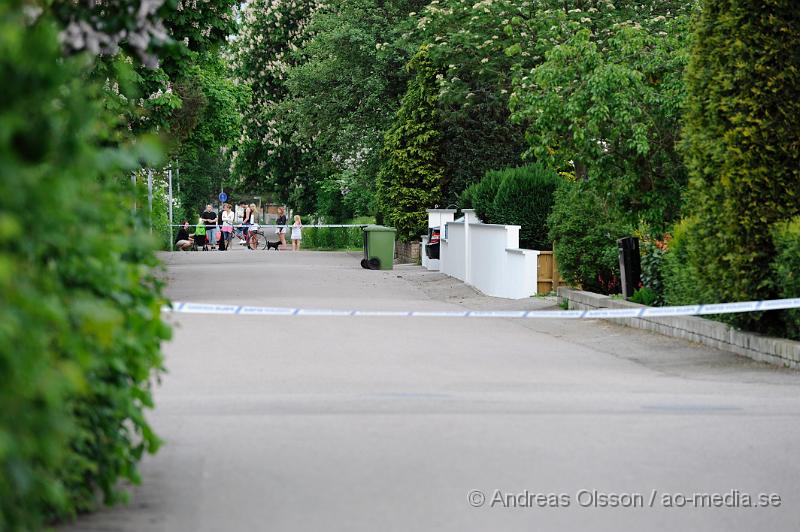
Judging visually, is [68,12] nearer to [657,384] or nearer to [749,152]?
[657,384]

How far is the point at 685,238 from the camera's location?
54.5 feet

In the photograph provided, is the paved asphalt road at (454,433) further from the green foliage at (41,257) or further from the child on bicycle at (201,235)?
the child on bicycle at (201,235)

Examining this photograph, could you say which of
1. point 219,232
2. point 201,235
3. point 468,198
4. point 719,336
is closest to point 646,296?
point 719,336

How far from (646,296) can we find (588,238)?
285cm

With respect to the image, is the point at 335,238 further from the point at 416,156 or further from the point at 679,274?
the point at 679,274

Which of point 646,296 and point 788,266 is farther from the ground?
point 788,266

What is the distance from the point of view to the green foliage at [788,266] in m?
12.9

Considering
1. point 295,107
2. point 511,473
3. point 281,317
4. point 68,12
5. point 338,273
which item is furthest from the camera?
point 295,107

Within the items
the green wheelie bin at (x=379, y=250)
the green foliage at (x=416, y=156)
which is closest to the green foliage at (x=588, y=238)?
the green wheelie bin at (x=379, y=250)

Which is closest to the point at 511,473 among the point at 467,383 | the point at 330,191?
the point at 467,383

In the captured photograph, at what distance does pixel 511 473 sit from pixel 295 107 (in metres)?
42.7

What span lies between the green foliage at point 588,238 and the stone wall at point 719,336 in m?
1.85

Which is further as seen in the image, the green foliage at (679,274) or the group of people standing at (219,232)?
the group of people standing at (219,232)

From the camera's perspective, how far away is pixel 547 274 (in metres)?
24.3
